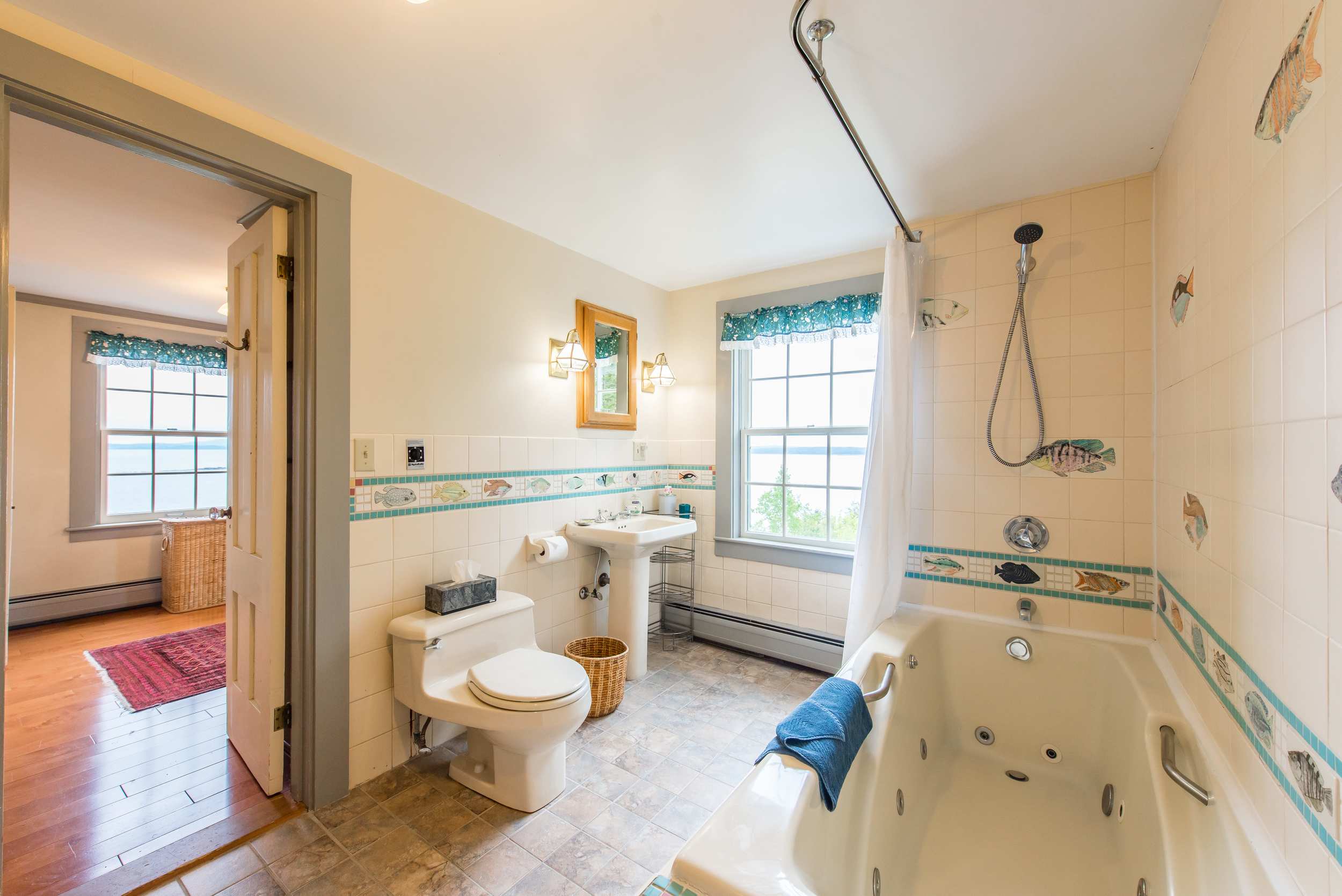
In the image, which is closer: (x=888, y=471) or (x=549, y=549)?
(x=888, y=471)

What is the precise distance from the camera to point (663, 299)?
3.49 meters

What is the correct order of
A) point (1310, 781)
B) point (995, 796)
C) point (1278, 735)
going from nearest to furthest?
point (1310, 781)
point (1278, 735)
point (995, 796)

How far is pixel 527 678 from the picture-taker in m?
1.88


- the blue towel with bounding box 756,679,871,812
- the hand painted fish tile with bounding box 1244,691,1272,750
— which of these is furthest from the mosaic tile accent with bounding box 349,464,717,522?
the hand painted fish tile with bounding box 1244,691,1272,750

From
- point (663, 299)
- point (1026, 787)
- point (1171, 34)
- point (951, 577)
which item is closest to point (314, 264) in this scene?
point (663, 299)

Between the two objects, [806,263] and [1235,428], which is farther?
[806,263]

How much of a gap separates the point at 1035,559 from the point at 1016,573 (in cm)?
10

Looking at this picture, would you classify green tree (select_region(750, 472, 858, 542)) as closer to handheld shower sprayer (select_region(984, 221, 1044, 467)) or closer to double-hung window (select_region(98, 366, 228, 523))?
handheld shower sprayer (select_region(984, 221, 1044, 467))

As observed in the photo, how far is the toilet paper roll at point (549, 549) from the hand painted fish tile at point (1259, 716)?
2275 millimetres

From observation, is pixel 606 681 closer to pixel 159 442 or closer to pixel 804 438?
pixel 804 438

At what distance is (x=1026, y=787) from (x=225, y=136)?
3433 mm

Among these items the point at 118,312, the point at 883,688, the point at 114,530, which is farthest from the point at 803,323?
the point at 114,530

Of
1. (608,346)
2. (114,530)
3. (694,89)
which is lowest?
(114,530)

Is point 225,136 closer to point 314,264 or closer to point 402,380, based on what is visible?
point 314,264
